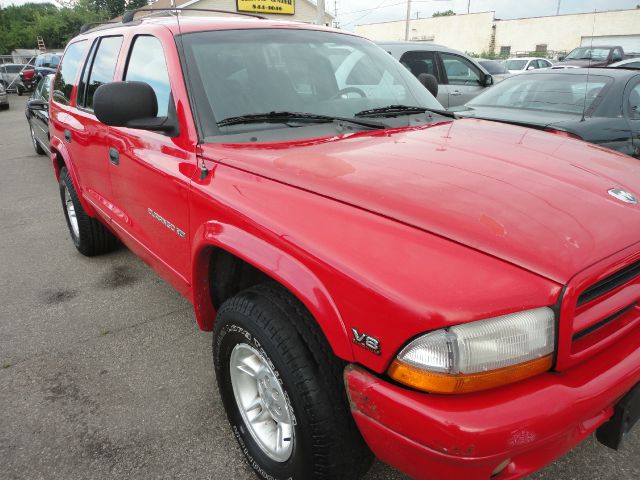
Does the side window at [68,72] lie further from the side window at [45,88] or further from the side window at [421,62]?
the side window at [421,62]

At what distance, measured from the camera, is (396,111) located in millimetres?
2664

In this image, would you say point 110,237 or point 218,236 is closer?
point 218,236

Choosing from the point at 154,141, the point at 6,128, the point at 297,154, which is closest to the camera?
the point at 297,154

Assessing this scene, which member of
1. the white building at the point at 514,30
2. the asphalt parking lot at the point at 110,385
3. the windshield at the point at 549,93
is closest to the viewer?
the asphalt parking lot at the point at 110,385

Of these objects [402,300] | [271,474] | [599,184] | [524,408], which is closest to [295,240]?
[402,300]

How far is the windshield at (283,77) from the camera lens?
7.35ft

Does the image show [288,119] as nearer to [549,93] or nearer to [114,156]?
[114,156]

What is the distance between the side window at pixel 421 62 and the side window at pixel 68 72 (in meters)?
5.29

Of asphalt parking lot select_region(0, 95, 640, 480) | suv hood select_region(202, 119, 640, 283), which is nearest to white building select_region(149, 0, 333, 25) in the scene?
asphalt parking lot select_region(0, 95, 640, 480)

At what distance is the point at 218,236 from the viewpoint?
1852mm

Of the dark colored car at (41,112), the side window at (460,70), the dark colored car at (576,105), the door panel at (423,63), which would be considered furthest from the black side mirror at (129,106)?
the side window at (460,70)

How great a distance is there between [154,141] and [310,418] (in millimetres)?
1569

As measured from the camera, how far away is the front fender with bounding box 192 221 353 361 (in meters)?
1.42

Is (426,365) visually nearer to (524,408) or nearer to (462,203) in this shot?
(524,408)
